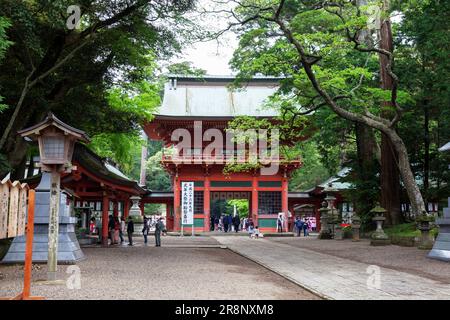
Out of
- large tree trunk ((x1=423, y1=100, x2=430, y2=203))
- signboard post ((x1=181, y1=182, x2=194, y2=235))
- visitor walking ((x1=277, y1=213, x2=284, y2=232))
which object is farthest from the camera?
visitor walking ((x1=277, y1=213, x2=284, y2=232))

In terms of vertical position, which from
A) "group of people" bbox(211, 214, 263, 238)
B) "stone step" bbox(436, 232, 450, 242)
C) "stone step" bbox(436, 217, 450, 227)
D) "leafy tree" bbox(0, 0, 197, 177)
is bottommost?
"group of people" bbox(211, 214, 263, 238)

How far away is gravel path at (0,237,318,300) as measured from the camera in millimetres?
6934

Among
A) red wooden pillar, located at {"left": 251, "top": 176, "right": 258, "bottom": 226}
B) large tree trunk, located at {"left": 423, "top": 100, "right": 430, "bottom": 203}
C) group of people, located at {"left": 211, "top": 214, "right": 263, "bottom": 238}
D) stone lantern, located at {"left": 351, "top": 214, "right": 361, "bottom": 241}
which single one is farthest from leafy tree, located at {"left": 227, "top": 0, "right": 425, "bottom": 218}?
red wooden pillar, located at {"left": 251, "top": 176, "right": 258, "bottom": 226}

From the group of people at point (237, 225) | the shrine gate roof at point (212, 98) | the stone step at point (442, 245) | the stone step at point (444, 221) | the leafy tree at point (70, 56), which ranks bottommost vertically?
the group of people at point (237, 225)

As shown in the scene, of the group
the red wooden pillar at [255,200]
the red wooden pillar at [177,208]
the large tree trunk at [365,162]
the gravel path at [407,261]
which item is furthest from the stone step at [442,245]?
the red wooden pillar at [177,208]

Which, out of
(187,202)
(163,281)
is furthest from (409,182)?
(187,202)

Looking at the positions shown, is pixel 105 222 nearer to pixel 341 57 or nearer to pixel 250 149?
pixel 341 57

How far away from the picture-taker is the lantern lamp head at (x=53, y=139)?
8.69 metres

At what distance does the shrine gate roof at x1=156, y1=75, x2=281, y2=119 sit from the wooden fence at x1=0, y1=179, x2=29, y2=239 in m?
23.8

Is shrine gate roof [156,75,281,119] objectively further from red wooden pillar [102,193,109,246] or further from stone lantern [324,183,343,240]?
red wooden pillar [102,193,109,246]

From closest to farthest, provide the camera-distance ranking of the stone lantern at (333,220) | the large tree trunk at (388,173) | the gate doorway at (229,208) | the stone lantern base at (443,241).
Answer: the stone lantern base at (443,241) < the large tree trunk at (388,173) < the stone lantern at (333,220) < the gate doorway at (229,208)

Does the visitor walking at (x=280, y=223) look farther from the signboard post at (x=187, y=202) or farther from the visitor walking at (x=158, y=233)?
the visitor walking at (x=158, y=233)

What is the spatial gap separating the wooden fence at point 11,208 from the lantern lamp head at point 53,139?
1.43 metres

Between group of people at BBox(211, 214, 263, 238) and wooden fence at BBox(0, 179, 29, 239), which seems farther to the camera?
group of people at BBox(211, 214, 263, 238)
